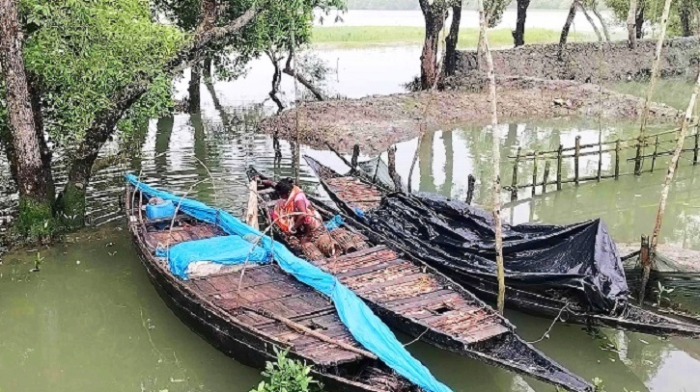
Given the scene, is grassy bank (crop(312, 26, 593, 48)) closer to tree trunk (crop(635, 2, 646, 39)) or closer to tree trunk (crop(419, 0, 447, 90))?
tree trunk (crop(635, 2, 646, 39))

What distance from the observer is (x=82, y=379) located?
862 centimetres

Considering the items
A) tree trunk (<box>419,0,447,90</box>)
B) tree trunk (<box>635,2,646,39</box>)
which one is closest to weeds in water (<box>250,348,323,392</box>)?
tree trunk (<box>419,0,447,90</box>)

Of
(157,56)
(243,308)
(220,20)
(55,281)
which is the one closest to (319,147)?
(220,20)

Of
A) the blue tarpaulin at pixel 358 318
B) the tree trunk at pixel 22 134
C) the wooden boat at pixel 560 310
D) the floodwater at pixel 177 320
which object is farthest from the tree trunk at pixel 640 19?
the tree trunk at pixel 22 134

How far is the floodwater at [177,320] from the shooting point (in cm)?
850

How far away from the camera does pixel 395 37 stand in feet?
168

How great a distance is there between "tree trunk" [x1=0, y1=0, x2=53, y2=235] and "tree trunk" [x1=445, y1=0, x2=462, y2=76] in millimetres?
18670

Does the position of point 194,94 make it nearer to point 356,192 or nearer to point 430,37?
point 430,37

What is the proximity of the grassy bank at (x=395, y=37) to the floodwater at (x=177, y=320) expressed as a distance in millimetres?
26669

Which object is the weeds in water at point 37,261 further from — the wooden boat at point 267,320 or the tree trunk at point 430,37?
the tree trunk at point 430,37

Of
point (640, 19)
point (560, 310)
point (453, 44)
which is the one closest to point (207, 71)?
point (453, 44)

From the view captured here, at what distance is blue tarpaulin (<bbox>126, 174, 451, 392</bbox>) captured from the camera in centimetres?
701

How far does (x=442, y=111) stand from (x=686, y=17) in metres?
20.5

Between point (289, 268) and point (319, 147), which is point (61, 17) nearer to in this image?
point (289, 268)
